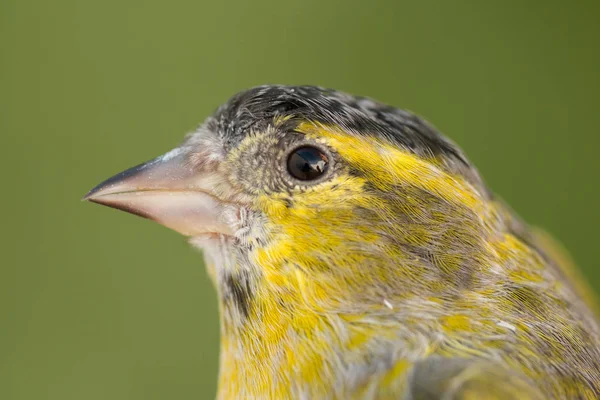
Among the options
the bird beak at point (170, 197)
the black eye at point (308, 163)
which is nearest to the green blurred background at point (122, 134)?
the bird beak at point (170, 197)

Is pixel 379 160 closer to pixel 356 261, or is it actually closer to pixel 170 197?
pixel 356 261

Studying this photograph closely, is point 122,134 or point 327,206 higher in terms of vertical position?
point 122,134

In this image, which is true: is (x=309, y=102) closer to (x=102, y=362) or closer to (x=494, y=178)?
(x=102, y=362)

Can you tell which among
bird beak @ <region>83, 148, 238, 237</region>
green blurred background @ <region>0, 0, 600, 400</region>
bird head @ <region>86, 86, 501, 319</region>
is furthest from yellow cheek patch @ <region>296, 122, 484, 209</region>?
green blurred background @ <region>0, 0, 600, 400</region>

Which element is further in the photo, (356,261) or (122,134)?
(122,134)

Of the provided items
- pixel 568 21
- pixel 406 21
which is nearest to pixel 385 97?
pixel 406 21

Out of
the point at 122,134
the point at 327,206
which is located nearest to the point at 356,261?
the point at 327,206
